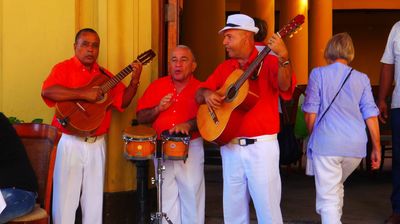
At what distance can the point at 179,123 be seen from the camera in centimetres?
470

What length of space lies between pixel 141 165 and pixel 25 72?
1466 mm

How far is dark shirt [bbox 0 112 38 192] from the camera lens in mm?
3688

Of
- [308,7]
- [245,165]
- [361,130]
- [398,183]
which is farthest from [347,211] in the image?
[308,7]

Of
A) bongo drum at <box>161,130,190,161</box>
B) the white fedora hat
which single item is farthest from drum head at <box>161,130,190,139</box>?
the white fedora hat

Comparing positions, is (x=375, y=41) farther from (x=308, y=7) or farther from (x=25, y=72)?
(x=25, y=72)

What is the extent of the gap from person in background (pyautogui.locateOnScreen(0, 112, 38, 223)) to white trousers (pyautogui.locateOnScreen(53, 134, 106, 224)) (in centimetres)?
87

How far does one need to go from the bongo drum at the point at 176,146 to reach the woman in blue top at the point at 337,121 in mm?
902

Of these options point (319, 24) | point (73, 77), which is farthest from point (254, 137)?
point (319, 24)

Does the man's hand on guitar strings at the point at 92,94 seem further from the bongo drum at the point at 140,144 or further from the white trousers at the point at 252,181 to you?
the white trousers at the point at 252,181

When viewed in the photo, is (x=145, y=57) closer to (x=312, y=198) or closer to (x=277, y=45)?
(x=277, y=45)

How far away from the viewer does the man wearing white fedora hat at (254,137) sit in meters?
4.24

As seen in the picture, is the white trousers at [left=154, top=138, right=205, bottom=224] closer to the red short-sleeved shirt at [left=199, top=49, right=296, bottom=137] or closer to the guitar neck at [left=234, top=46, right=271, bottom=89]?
the red short-sleeved shirt at [left=199, top=49, right=296, bottom=137]

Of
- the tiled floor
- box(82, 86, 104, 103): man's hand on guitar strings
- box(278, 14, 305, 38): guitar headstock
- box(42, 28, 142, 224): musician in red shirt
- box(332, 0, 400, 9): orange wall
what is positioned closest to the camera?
box(278, 14, 305, 38): guitar headstock

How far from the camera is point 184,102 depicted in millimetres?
4773
